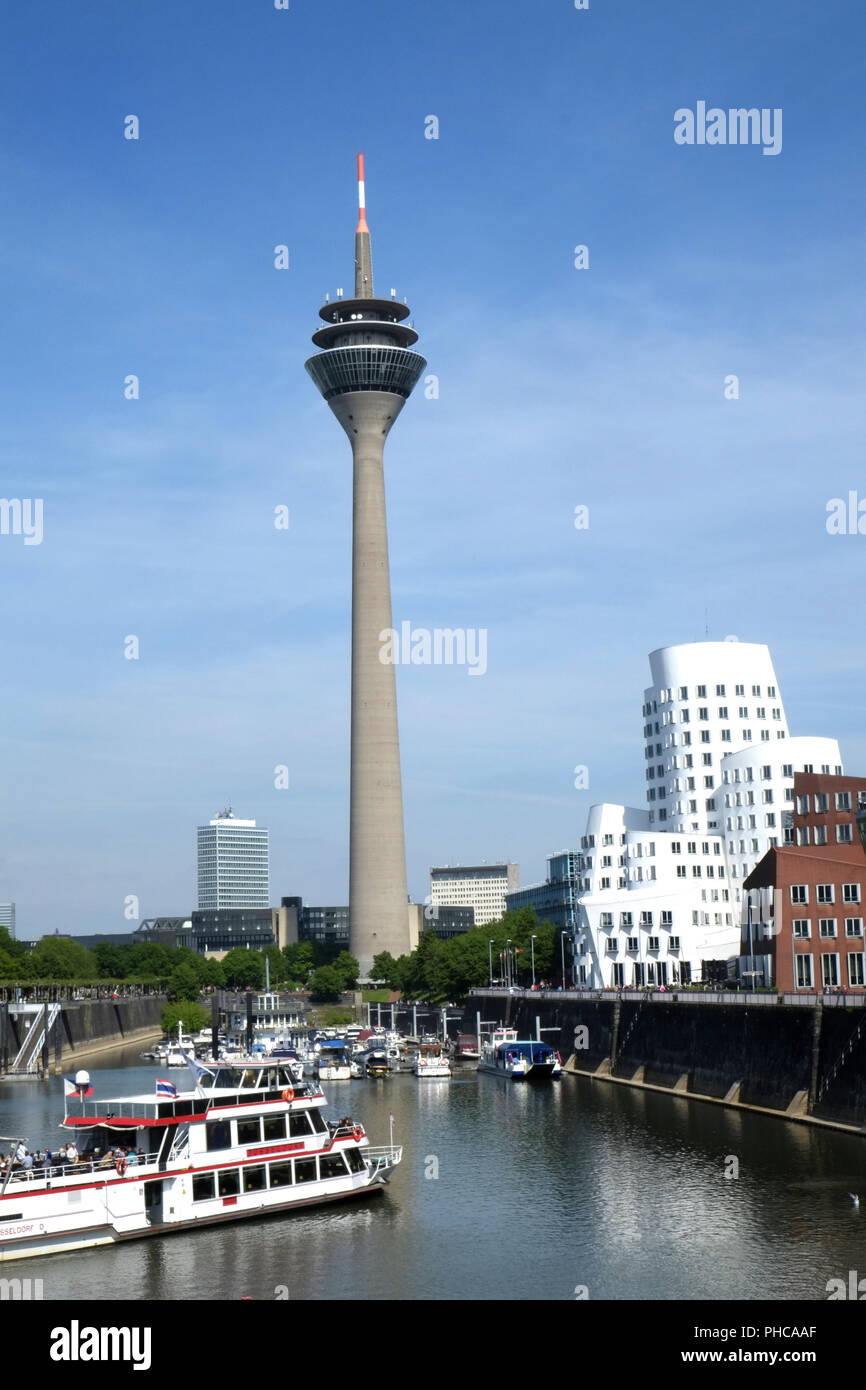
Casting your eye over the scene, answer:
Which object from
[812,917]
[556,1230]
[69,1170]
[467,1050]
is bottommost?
[467,1050]

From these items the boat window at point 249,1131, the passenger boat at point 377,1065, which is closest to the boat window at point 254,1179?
the boat window at point 249,1131

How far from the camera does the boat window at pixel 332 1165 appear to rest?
69.1 m

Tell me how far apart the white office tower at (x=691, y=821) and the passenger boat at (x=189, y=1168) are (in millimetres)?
82782

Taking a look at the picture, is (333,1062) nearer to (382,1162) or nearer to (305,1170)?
(382,1162)

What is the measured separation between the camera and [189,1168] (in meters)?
64.1

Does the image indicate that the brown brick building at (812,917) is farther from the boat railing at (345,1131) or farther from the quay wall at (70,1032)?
the quay wall at (70,1032)

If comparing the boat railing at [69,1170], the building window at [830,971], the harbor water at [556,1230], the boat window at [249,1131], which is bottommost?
the harbor water at [556,1230]

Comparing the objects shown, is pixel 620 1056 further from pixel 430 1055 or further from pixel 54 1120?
pixel 54 1120

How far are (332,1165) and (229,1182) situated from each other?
6.06m

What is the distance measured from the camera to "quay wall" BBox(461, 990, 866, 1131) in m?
83.9

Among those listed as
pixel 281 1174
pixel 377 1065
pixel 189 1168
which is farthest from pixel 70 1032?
pixel 189 1168

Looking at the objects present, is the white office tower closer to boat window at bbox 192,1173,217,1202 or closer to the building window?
the building window
